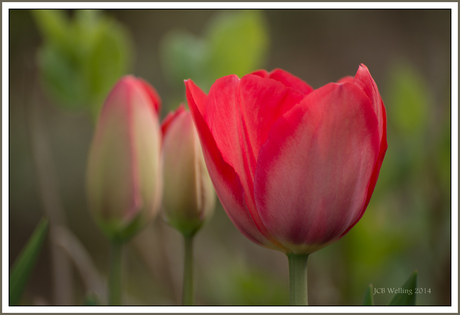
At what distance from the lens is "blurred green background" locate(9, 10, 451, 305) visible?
525 millimetres

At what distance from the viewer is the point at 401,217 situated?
0.68m

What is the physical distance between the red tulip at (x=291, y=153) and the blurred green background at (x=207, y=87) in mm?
290

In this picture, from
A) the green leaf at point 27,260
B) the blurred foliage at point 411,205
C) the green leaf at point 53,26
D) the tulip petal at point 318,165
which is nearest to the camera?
the tulip petal at point 318,165

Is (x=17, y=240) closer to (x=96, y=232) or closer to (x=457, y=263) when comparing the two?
(x=96, y=232)

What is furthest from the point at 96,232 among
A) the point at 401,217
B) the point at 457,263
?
the point at 457,263

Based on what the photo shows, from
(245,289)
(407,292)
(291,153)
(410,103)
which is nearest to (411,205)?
(410,103)

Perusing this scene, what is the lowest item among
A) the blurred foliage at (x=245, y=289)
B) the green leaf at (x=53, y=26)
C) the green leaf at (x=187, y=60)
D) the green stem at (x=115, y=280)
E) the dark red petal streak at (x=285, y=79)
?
the blurred foliage at (x=245, y=289)

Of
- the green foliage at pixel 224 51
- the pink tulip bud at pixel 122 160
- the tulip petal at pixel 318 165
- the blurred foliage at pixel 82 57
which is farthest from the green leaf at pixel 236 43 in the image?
the tulip petal at pixel 318 165

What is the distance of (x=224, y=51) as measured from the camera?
0.53 m

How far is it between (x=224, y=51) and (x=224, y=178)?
0.32m

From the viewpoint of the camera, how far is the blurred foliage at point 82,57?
1.63 ft

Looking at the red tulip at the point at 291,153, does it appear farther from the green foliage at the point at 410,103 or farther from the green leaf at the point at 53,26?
the green foliage at the point at 410,103

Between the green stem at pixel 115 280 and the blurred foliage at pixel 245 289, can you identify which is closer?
the green stem at pixel 115 280

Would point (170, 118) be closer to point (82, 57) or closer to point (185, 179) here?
point (185, 179)
